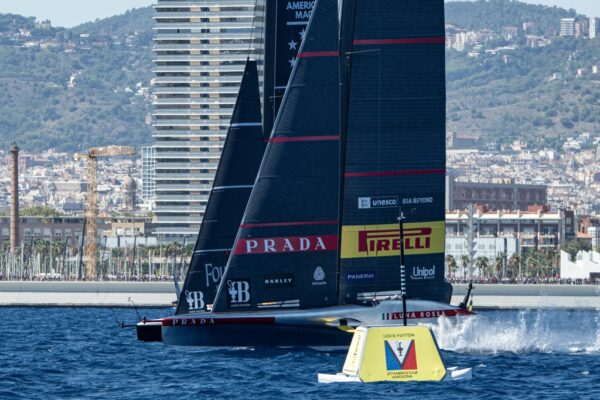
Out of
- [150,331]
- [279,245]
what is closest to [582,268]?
[150,331]

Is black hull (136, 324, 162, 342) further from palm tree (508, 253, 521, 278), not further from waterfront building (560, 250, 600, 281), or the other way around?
palm tree (508, 253, 521, 278)

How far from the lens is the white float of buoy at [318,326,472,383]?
41188 millimetres

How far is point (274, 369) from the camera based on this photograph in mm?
47469

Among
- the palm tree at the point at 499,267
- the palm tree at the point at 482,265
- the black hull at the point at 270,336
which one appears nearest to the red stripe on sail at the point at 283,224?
the black hull at the point at 270,336

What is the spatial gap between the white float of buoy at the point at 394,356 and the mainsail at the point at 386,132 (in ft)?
33.4

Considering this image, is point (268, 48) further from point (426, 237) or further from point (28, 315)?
point (28, 315)

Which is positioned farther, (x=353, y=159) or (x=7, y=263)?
(x=7, y=263)

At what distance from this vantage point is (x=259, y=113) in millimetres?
57594

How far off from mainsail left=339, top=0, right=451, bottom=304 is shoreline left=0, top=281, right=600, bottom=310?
2468 inches

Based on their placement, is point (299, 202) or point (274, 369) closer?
point (274, 369)

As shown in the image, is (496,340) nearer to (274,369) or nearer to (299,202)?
(299,202)

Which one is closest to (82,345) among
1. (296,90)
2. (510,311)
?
(296,90)

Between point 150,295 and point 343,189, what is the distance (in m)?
73.6

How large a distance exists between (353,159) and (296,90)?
107 inches
